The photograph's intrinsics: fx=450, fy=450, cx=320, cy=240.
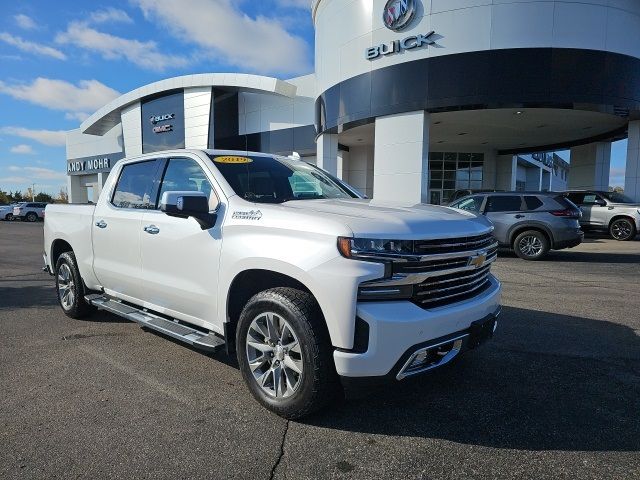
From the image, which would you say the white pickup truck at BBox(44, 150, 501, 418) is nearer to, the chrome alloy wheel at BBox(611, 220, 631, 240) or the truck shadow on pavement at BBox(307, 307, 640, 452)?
the truck shadow on pavement at BBox(307, 307, 640, 452)

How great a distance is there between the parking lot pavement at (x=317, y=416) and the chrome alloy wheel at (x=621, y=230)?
1243cm

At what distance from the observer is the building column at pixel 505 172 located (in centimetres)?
2942

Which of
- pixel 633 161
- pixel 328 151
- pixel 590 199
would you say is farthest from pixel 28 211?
pixel 633 161

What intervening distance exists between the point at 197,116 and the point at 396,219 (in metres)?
30.8

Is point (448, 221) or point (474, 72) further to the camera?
point (474, 72)

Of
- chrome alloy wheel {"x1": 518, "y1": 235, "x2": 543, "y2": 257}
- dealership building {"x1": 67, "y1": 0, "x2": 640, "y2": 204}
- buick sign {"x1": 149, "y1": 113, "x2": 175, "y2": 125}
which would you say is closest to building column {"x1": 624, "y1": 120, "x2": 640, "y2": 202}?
dealership building {"x1": 67, "y1": 0, "x2": 640, "y2": 204}

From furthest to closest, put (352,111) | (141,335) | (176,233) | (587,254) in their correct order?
1. (352,111)
2. (587,254)
3. (141,335)
4. (176,233)

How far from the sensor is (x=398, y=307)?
2.71 m

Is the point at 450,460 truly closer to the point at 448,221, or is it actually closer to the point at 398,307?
the point at 398,307

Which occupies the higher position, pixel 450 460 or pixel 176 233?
pixel 176 233

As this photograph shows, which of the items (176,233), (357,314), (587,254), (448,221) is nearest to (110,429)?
(176,233)

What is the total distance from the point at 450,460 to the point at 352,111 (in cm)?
1871

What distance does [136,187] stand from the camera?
4629 mm

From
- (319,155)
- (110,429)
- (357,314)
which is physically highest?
(319,155)
